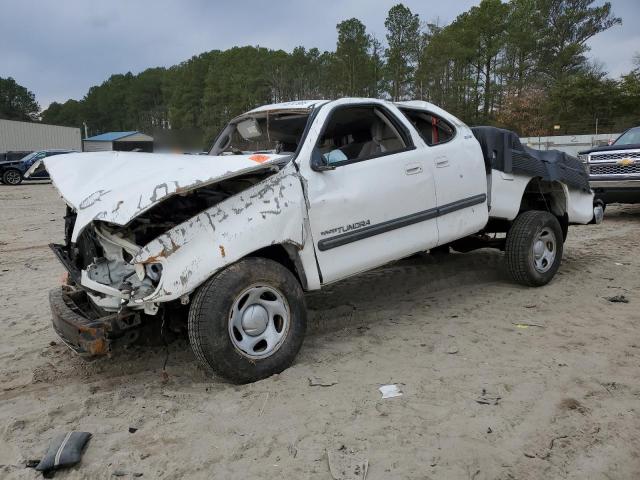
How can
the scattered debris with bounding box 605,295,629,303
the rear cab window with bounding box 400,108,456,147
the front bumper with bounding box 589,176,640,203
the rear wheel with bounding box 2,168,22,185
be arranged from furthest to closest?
the rear wheel with bounding box 2,168,22,185
the front bumper with bounding box 589,176,640,203
the scattered debris with bounding box 605,295,629,303
the rear cab window with bounding box 400,108,456,147

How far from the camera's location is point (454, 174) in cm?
477

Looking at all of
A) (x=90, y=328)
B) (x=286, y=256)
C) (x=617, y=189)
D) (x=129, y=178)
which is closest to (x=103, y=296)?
(x=90, y=328)

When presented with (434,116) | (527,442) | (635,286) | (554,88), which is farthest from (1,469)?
(554,88)

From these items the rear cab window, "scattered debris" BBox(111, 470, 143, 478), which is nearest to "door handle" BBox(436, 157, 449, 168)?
the rear cab window

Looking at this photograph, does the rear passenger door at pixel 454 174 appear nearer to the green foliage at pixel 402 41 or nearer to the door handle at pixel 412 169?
the door handle at pixel 412 169

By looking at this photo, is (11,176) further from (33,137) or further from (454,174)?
(454,174)

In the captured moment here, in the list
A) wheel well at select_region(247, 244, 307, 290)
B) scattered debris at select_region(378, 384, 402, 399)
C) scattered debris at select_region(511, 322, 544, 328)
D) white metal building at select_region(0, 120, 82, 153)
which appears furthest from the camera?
white metal building at select_region(0, 120, 82, 153)

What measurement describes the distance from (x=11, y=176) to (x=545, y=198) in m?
25.2

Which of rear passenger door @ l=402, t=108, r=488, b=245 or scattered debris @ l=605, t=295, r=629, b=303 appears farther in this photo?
scattered debris @ l=605, t=295, r=629, b=303

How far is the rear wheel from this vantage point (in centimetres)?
2462

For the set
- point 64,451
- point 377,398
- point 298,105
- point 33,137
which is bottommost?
point 377,398

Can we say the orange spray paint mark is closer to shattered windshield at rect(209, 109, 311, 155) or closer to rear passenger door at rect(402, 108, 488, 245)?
shattered windshield at rect(209, 109, 311, 155)

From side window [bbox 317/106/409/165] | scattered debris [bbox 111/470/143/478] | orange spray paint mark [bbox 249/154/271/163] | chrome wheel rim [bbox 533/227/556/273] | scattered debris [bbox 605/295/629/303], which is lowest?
scattered debris [bbox 605/295/629/303]

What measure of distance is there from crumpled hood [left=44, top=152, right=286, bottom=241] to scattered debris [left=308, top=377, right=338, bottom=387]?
1.43 metres
